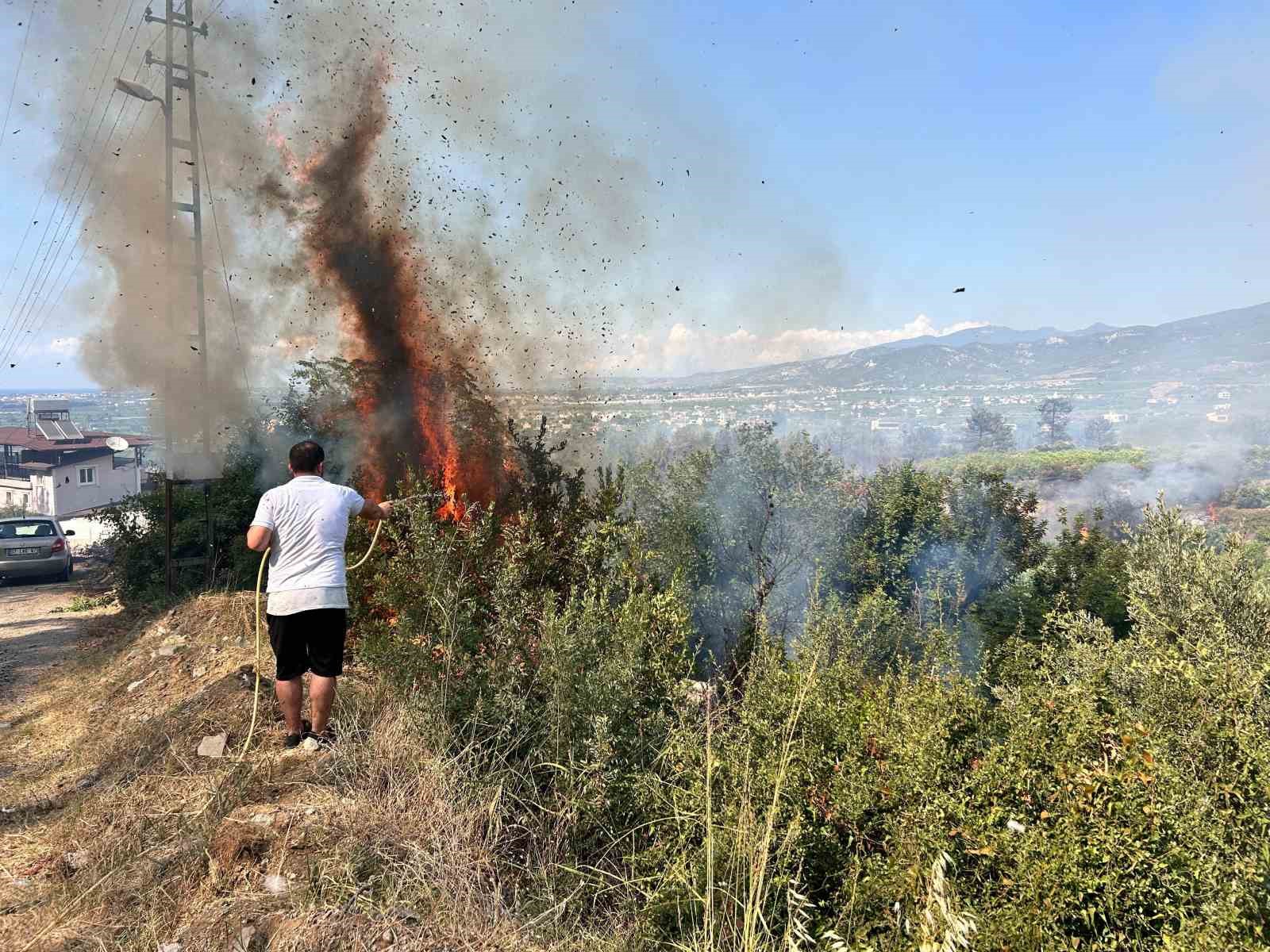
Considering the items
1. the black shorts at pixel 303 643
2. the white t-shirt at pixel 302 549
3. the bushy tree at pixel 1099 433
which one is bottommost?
the bushy tree at pixel 1099 433

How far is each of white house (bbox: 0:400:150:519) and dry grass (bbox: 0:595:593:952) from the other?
45842mm

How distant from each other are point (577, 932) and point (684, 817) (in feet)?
2.07

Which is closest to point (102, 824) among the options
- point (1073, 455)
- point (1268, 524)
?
point (1268, 524)

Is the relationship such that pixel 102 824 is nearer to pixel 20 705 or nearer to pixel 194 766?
pixel 194 766

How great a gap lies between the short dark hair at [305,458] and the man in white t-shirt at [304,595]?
0.54 ft

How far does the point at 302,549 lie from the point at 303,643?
22.4 inches

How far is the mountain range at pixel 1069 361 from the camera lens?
58.8 m

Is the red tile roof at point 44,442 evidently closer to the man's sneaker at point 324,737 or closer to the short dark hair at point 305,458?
the short dark hair at point 305,458

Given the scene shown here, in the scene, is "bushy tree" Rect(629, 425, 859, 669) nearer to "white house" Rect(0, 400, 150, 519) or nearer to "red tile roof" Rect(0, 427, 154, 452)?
"white house" Rect(0, 400, 150, 519)

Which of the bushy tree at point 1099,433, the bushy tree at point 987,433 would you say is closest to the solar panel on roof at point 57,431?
the bushy tree at point 987,433

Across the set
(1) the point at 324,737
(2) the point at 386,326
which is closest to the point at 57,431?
(2) the point at 386,326

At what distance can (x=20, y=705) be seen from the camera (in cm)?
674

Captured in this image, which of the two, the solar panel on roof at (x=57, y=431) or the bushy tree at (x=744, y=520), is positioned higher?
the solar panel on roof at (x=57, y=431)

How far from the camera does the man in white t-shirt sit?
4.41 m
